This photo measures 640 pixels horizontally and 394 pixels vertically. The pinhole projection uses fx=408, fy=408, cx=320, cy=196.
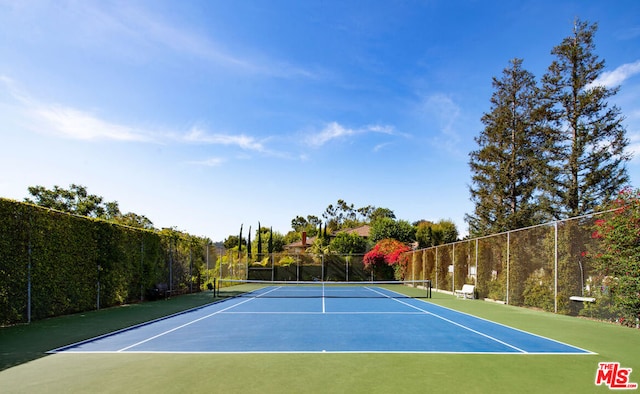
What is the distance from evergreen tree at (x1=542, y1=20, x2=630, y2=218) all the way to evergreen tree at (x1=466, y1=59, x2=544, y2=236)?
3271 mm

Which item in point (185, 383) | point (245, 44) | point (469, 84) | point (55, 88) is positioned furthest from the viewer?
point (469, 84)

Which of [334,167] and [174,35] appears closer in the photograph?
[174,35]

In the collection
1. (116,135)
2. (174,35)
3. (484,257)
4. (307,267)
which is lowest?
(307,267)

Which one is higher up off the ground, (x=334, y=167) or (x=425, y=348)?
(x=334, y=167)

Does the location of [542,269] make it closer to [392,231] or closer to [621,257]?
[621,257]

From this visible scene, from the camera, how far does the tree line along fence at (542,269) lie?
1085 centimetres

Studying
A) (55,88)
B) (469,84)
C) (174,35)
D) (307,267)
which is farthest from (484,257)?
(307,267)

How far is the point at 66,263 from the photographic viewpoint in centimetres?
1102

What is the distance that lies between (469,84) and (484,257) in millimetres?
7233

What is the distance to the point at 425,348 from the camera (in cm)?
671

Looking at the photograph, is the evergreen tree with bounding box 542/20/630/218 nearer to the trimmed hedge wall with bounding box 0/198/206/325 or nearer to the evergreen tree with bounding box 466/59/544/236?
the evergreen tree with bounding box 466/59/544/236

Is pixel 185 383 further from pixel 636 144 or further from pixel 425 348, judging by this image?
pixel 636 144

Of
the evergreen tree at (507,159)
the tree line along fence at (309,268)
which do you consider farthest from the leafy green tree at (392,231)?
the evergreen tree at (507,159)

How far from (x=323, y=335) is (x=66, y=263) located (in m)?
7.63
